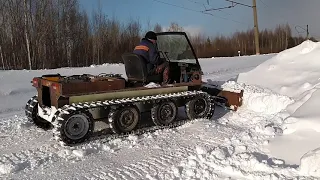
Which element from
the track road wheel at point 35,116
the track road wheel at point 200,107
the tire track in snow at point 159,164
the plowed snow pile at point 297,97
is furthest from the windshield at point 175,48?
the track road wheel at point 35,116

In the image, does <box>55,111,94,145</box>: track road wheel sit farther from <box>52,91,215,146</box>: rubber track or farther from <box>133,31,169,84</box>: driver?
<box>133,31,169,84</box>: driver

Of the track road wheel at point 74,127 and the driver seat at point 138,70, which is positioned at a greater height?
the driver seat at point 138,70

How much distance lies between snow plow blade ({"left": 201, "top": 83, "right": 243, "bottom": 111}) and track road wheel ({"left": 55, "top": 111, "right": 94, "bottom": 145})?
136 inches

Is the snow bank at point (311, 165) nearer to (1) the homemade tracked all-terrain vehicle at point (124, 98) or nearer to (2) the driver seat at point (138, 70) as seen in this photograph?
(1) the homemade tracked all-terrain vehicle at point (124, 98)

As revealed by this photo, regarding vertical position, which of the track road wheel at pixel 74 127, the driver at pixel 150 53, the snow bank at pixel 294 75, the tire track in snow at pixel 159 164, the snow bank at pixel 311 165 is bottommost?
the tire track in snow at pixel 159 164

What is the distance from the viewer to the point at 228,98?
7668 millimetres

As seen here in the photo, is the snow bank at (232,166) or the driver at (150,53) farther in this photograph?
the driver at (150,53)

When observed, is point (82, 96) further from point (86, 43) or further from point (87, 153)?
point (86, 43)

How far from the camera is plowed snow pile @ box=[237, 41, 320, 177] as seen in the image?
429cm

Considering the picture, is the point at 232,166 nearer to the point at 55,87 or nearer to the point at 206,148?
the point at 206,148

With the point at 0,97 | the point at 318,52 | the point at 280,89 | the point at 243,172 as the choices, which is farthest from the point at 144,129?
the point at 0,97

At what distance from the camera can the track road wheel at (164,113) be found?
6156mm

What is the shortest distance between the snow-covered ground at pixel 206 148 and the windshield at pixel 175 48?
4.85 ft

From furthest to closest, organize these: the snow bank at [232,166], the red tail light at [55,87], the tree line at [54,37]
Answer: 1. the tree line at [54,37]
2. the red tail light at [55,87]
3. the snow bank at [232,166]
